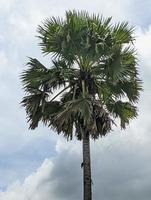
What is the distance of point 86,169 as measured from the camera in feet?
102

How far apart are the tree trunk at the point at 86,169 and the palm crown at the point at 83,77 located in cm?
45

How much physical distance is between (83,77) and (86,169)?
13.3 feet

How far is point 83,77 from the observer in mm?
32344

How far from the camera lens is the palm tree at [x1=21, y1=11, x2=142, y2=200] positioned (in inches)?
1248

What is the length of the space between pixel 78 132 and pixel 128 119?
8.60 ft

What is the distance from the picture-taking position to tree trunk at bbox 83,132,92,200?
30234 millimetres

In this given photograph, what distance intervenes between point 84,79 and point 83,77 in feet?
0.33

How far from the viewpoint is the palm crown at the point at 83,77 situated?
104 ft

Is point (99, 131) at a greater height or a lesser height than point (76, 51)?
lesser

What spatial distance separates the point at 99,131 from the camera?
32.1 metres

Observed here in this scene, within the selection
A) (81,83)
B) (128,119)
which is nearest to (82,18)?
(81,83)

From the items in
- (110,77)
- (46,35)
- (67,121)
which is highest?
(46,35)

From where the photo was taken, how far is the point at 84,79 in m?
32.3

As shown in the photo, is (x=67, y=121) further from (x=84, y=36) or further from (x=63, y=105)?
(x=84, y=36)
